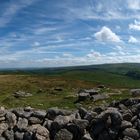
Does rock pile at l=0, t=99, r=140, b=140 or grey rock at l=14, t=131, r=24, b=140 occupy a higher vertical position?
rock pile at l=0, t=99, r=140, b=140

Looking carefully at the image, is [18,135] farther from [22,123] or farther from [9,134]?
[22,123]

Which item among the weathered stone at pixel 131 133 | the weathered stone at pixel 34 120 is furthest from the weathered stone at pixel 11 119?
the weathered stone at pixel 131 133

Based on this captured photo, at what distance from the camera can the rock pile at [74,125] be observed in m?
22.7

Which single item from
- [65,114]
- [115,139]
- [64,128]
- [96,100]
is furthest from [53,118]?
[96,100]

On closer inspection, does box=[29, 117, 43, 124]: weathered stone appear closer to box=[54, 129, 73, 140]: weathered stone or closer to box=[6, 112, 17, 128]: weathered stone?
box=[6, 112, 17, 128]: weathered stone

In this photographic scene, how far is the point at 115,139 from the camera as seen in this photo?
74.4ft

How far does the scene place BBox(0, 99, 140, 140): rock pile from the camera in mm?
22688

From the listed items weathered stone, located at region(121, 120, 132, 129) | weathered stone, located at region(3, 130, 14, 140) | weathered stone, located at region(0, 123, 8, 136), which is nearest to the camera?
weathered stone, located at region(121, 120, 132, 129)

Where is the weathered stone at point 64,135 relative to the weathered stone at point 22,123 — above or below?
below

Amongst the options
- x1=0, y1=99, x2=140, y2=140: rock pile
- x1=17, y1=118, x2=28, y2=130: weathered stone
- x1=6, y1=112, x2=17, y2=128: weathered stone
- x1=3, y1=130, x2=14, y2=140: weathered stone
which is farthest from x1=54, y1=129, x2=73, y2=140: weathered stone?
x1=6, y1=112, x2=17, y2=128: weathered stone

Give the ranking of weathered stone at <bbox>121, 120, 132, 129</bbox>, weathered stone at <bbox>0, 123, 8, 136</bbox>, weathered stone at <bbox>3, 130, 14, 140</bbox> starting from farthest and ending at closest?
weathered stone at <bbox>0, 123, 8, 136</bbox> → weathered stone at <bbox>3, 130, 14, 140</bbox> → weathered stone at <bbox>121, 120, 132, 129</bbox>

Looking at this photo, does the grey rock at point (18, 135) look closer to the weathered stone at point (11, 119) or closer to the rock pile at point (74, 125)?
the rock pile at point (74, 125)

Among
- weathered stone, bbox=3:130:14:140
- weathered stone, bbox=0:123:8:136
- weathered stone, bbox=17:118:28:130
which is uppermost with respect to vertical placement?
weathered stone, bbox=17:118:28:130

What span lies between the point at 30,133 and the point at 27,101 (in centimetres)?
1994
